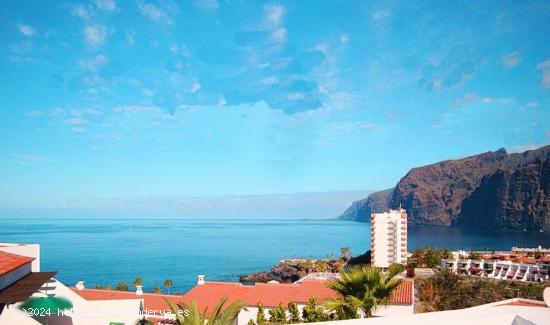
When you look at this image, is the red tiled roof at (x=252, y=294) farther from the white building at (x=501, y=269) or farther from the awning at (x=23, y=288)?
the white building at (x=501, y=269)

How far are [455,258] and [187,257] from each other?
5821cm

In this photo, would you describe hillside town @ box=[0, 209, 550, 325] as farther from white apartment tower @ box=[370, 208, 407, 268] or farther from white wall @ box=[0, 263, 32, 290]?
white apartment tower @ box=[370, 208, 407, 268]

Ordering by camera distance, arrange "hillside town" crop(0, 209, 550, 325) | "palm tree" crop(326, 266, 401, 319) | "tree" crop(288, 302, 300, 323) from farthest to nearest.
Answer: "tree" crop(288, 302, 300, 323) < "palm tree" crop(326, 266, 401, 319) < "hillside town" crop(0, 209, 550, 325)

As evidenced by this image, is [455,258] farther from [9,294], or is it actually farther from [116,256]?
[116,256]

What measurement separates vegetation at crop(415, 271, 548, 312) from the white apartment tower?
73.5 ft

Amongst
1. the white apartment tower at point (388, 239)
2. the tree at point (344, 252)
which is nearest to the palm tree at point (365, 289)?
the white apartment tower at point (388, 239)

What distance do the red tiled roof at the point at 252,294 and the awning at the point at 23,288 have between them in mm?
10481

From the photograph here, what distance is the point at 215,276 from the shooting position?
7206 cm

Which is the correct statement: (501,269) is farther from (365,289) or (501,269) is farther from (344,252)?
(365,289)

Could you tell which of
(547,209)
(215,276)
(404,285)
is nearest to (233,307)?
(404,285)

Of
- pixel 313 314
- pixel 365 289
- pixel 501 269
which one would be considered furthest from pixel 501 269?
pixel 365 289

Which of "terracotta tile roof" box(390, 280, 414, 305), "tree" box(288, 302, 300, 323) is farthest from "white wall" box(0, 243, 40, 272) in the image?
"terracotta tile roof" box(390, 280, 414, 305)

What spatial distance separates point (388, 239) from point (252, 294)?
39.2 metres

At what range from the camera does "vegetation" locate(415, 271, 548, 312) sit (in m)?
27.2
